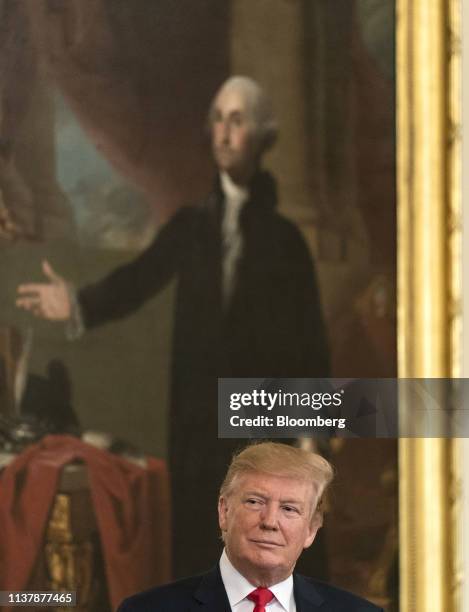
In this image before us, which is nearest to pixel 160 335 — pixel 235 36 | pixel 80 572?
pixel 80 572

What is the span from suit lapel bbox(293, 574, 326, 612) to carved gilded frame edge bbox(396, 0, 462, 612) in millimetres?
358

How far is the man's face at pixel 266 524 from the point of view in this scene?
3.44 m

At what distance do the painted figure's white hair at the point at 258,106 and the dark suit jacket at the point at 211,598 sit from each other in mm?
1633

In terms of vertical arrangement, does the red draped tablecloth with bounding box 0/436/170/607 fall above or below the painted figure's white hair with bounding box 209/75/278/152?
below

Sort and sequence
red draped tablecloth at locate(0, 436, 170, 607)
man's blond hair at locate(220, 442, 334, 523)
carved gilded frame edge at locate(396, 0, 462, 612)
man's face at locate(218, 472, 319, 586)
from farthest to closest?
carved gilded frame edge at locate(396, 0, 462, 612)
red draped tablecloth at locate(0, 436, 170, 607)
man's blond hair at locate(220, 442, 334, 523)
man's face at locate(218, 472, 319, 586)

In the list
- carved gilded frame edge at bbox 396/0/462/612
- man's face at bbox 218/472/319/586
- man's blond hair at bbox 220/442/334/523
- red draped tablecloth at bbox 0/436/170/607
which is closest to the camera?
man's face at bbox 218/472/319/586

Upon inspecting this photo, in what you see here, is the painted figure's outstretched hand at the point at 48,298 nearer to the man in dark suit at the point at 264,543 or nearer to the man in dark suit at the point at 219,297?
the man in dark suit at the point at 219,297

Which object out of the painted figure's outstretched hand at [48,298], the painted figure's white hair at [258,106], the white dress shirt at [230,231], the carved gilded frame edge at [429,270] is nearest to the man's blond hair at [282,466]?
the carved gilded frame edge at [429,270]

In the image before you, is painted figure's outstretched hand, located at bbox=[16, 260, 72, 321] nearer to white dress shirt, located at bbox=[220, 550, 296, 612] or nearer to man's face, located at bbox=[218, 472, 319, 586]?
man's face, located at bbox=[218, 472, 319, 586]

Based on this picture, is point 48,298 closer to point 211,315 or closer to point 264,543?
point 211,315

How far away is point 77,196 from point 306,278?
927 millimetres

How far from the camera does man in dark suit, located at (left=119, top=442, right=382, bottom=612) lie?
3.46m

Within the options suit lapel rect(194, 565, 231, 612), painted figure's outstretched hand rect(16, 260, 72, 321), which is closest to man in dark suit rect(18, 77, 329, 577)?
painted figure's outstretched hand rect(16, 260, 72, 321)

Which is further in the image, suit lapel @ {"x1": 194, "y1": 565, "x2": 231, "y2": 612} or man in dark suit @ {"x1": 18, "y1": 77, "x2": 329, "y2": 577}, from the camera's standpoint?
man in dark suit @ {"x1": 18, "y1": 77, "x2": 329, "y2": 577}
